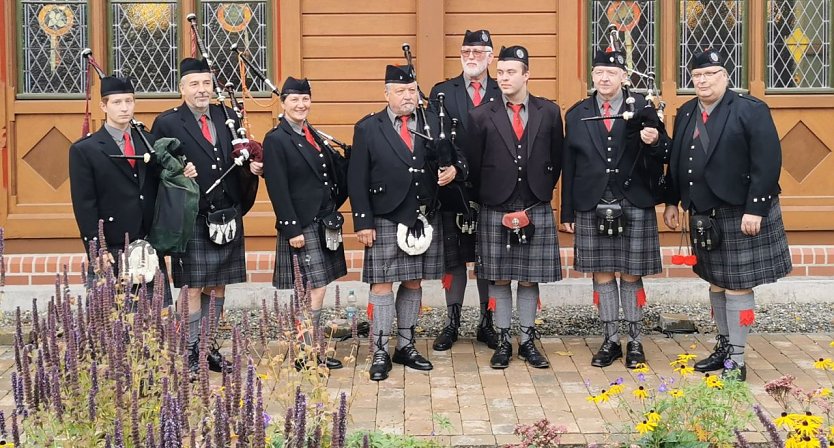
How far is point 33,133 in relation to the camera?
8.98m

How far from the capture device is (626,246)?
6.92 m

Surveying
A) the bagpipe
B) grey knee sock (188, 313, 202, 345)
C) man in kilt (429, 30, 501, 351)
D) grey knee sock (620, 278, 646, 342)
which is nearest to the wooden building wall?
man in kilt (429, 30, 501, 351)

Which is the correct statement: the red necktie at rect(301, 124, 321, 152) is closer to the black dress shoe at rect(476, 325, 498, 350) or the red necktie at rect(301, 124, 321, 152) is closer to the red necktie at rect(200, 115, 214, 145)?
the red necktie at rect(200, 115, 214, 145)

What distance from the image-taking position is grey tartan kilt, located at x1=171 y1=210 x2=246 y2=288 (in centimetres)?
677

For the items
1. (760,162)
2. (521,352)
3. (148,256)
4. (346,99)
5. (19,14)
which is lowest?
(521,352)

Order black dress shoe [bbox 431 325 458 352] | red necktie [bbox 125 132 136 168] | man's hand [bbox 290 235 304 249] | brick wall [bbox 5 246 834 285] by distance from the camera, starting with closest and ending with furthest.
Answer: red necktie [bbox 125 132 136 168], man's hand [bbox 290 235 304 249], black dress shoe [bbox 431 325 458 352], brick wall [bbox 5 246 834 285]

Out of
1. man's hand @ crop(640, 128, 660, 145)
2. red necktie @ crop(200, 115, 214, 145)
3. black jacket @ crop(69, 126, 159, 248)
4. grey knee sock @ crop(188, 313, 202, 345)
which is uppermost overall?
red necktie @ crop(200, 115, 214, 145)

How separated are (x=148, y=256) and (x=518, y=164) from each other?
88.8 inches

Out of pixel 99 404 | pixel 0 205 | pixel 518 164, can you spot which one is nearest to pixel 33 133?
pixel 0 205

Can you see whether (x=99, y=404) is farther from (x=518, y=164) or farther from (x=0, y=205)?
(x=0, y=205)

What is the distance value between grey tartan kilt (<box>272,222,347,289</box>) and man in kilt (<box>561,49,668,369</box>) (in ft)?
4.84

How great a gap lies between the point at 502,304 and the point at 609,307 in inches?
26.0

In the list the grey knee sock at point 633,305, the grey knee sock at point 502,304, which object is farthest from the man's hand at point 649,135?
the grey knee sock at point 502,304

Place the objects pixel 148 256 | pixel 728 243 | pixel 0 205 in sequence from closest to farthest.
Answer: pixel 148 256 → pixel 728 243 → pixel 0 205
